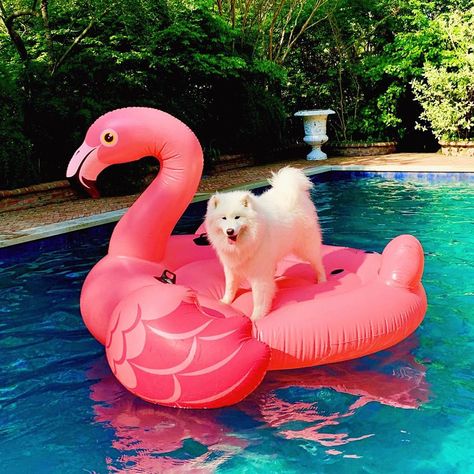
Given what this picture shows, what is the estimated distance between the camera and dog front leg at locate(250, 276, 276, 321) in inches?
149

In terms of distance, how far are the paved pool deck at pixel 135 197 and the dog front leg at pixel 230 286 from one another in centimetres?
337

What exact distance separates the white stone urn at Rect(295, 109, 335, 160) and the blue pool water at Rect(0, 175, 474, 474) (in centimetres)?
854

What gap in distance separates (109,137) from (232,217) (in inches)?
44.5

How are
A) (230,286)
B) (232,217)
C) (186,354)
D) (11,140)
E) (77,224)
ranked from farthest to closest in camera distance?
1. (11,140)
2. (77,224)
3. (230,286)
4. (232,217)
5. (186,354)

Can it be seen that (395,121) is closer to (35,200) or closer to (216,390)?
(35,200)

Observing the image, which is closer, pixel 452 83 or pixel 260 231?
pixel 260 231

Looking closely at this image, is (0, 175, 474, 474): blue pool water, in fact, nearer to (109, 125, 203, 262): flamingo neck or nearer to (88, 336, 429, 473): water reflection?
(88, 336, 429, 473): water reflection

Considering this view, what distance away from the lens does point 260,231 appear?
3.67 meters

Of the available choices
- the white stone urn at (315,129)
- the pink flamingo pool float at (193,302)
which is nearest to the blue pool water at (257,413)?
the pink flamingo pool float at (193,302)

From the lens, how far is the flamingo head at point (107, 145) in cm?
414

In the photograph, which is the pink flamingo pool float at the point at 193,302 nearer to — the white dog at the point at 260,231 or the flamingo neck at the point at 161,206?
the flamingo neck at the point at 161,206

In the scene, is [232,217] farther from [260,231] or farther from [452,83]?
[452,83]

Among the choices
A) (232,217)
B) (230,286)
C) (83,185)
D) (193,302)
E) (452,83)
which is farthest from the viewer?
(452,83)

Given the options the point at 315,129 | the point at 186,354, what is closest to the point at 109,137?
the point at 186,354
